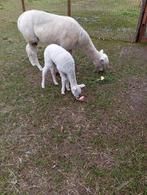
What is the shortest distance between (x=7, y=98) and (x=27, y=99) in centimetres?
35

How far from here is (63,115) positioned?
4.42m

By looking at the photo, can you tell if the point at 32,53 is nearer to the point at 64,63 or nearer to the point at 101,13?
the point at 64,63

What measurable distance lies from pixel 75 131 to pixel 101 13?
19.0ft

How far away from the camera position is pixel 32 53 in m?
5.51

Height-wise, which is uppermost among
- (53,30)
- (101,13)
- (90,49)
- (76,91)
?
(53,30)

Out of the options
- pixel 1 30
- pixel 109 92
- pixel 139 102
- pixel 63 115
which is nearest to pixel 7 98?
pixel 63 115

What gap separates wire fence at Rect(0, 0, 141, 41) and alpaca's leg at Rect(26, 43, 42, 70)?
88.0 inches

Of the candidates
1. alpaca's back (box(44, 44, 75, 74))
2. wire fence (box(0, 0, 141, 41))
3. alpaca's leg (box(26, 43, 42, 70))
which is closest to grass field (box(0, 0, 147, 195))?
alpaca's leg (box(26, 43, 42, 70))

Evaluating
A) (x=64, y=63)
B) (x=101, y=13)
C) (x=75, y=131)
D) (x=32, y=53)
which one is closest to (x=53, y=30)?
(x=32, y=53)

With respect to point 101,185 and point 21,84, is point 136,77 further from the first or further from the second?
point 101,185

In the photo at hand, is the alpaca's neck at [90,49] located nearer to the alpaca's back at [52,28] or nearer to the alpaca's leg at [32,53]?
the alpaca's back at [52,28]

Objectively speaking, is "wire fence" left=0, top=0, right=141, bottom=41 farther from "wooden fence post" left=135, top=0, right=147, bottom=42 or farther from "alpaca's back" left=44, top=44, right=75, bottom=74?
"alpaca's back" left=44, top=44, right=75, bottom=74

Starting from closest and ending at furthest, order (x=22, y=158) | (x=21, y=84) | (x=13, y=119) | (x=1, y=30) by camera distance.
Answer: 1. (x=22, y=158)
2. (x=13, y=119)
3. (x=21, y=84)
4. (x=1, y=30)

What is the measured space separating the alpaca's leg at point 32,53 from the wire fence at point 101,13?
2236 mm
